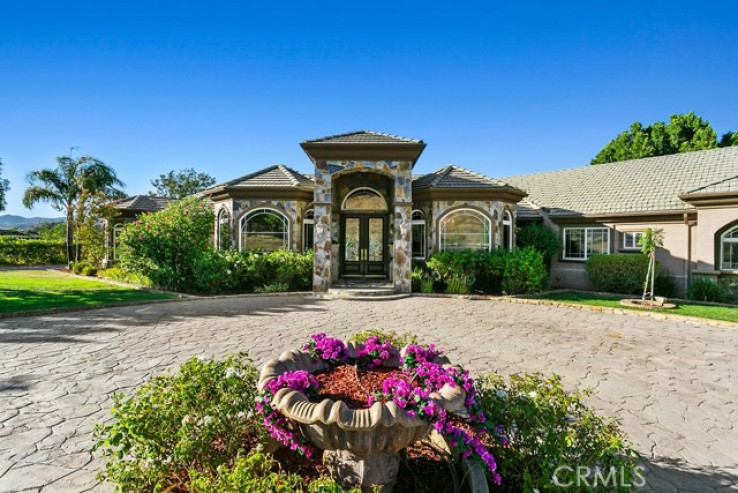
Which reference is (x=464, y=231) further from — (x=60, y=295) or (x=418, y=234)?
(x=60, y=295)

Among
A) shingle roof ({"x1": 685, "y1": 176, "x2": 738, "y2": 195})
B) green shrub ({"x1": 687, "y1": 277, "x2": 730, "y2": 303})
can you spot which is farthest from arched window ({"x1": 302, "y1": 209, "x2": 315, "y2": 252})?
shingle roof ({"x1": 685, "y1": 176, "x2": 738, "y2": 195})

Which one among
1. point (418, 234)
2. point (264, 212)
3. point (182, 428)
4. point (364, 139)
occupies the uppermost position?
point (364, 139)

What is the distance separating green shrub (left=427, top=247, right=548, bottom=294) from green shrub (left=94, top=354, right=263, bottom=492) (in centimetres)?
1178

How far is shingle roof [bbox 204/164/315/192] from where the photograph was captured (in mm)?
15700

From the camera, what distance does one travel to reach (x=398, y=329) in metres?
8.54

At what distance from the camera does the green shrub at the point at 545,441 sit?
229 cm

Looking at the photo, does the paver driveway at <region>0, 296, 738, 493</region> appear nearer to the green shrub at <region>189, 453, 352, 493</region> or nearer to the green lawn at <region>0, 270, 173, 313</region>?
the green lawn at <region>0, 270, 173, 313</region>

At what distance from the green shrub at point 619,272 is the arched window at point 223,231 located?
1590 centimetres

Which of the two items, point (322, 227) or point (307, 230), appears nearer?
point (322, 227)

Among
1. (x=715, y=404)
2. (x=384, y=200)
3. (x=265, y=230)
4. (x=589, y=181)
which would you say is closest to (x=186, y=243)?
(x=265, y=230)

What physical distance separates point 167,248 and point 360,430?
46.9 feet

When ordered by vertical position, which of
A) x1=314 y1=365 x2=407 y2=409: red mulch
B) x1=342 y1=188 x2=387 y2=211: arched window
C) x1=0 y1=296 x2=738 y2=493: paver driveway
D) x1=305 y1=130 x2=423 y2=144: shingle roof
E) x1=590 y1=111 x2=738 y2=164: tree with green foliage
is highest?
x1=590 y1=111 x2=738 y2=164: tree with green foliage

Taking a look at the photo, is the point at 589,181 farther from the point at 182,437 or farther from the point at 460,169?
the point at 182,437

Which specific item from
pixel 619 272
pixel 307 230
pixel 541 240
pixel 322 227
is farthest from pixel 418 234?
pixel 619 272
